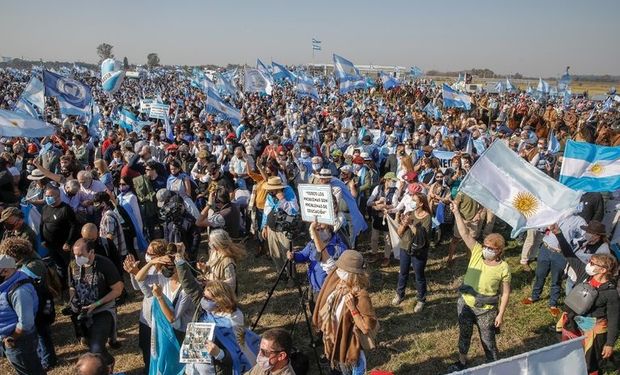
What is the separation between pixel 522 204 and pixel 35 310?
512 cm

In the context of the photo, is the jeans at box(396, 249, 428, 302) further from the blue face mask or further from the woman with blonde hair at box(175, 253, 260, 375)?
the blue face mask

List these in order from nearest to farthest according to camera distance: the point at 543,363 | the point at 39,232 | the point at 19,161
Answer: the point at 543,363
the point at 39,232
the point at 19,161

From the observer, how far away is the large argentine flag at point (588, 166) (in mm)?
5344

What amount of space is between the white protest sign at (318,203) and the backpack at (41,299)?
296 cm

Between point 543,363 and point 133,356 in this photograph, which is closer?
point 543,363

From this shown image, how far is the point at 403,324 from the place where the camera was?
20.3 feet

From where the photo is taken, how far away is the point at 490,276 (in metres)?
4.51

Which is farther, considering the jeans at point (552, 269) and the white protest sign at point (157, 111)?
the white protest sign at point (157, 111)

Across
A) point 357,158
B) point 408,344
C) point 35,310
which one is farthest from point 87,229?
point 357,158

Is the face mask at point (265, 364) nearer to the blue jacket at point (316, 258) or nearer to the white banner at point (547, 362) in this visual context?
the white banner at point (547, 362)

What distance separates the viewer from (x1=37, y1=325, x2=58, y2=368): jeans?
5.13 m

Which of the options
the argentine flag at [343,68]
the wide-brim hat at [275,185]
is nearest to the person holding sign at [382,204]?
the wide-brim hat at [275,185]

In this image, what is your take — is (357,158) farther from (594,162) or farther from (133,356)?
(133,356)

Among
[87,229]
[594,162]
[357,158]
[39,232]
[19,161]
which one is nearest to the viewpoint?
[87,229]
